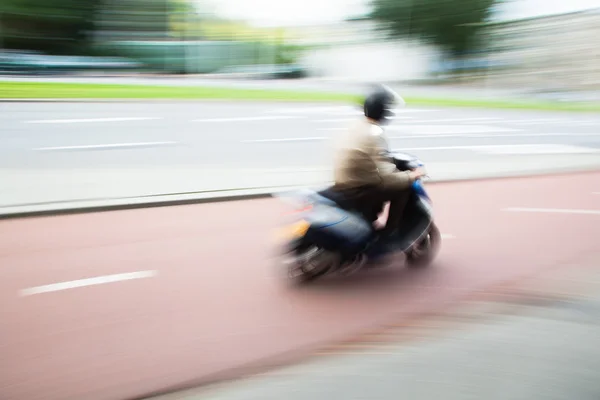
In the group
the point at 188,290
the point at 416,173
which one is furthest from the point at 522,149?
the point at 188,290

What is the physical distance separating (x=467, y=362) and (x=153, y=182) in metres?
5.58

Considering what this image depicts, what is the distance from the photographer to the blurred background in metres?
18.5

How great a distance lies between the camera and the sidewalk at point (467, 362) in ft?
10.1

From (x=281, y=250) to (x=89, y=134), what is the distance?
8084 mm

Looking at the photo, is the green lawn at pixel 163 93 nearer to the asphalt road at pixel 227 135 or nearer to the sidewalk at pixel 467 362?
the asphalt road at pixel 227 135

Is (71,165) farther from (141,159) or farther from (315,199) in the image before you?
(315,199)

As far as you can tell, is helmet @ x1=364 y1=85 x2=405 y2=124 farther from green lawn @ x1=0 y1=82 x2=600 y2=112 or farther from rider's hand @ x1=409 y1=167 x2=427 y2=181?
green lawn @ x1=0 y1=82 x2=600 y2=112

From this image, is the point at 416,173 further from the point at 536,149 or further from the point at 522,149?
the point at 536,149

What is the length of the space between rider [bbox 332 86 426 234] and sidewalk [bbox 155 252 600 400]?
40.7 inches

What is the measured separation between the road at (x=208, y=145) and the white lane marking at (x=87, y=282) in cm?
Answer: 251

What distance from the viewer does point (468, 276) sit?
5027mm

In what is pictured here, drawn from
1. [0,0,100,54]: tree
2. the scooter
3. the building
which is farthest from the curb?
the building

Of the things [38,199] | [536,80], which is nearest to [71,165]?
[38,199]

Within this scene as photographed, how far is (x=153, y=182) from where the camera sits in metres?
7.99
